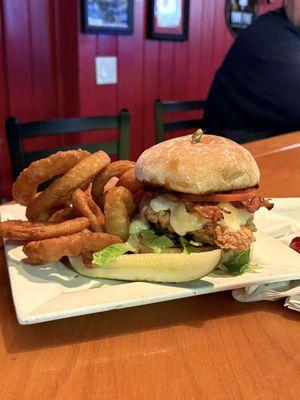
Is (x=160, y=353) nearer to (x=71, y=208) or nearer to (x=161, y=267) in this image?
(x=161, y=267)

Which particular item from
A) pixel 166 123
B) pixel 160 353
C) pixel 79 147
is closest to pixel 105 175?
pixel 160 353

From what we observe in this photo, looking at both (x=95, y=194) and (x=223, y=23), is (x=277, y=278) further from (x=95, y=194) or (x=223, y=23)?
(x=223, y=23)

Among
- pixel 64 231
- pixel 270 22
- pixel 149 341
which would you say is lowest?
pixel 149 341

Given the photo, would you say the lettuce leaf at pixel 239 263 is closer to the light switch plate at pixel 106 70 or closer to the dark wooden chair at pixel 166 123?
the dark wooden chair at pixel 166 123

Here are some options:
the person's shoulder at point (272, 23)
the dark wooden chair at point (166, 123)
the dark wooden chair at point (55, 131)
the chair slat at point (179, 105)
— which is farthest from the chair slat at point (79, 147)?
the person's shoulder at point (272, 23)

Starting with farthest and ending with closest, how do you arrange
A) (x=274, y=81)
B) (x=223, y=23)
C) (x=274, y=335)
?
(x=223, y=23), (x=274, y=81), (x=274, y=335)

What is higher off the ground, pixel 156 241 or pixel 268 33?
pixel 268 33

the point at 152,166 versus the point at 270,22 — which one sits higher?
the point at 270,22

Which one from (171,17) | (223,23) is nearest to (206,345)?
(171,17)
